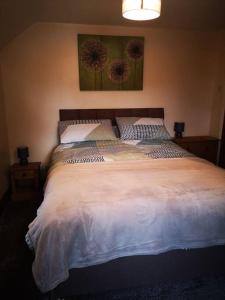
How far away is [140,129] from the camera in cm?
299

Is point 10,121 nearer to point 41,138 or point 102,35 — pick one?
point 41,138

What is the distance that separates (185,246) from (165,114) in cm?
245

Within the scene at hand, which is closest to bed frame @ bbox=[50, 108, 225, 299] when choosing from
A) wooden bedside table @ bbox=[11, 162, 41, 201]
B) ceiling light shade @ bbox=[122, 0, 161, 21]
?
ceiling light shade @ bbox=[122, 0, 161, 21]

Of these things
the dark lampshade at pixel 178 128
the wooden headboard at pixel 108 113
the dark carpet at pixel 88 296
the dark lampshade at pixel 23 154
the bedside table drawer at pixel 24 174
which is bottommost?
the dark carpet at pixel 88 296

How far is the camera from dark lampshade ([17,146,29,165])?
116 inches

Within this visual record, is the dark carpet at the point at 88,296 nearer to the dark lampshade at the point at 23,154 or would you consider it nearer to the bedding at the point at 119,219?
the bedding at the point at 119,219

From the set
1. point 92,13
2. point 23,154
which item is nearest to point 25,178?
point 23,154

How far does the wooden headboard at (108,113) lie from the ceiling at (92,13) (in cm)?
114

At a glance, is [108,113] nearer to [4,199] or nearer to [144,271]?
[4,199]

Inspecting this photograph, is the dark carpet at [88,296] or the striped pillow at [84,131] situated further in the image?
the striped pillow at [84,131]

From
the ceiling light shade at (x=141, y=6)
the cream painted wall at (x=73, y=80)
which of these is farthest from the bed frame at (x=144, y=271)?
the cream painted wall at (x=73, y=80)

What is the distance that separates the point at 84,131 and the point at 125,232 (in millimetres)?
1779

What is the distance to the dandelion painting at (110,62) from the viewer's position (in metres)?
3.07

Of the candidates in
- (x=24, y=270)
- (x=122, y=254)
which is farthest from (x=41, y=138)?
(x=122, y=254)
